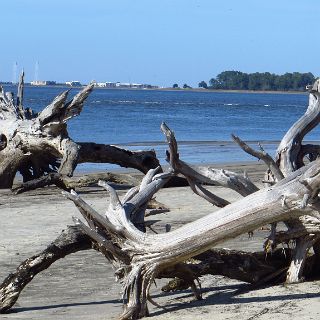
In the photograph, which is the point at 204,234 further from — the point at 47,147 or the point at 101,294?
the point at 47,147

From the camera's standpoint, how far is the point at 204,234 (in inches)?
254

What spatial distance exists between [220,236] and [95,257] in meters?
2.59

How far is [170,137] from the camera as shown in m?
6.60

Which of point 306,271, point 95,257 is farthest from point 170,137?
point 95,257

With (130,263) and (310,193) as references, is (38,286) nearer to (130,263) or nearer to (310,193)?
(130,263)

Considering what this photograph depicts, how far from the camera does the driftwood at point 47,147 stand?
13273 mm

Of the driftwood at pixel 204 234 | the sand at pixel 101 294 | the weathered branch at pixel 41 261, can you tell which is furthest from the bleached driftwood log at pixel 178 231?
the sand at pixel 101 294

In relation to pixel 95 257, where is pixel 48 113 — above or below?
above

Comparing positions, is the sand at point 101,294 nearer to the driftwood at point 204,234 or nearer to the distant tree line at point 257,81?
the driftwood at point 204,234

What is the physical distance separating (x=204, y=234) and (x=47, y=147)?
737 cm

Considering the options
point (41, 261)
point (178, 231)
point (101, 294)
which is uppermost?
point (178, 231)

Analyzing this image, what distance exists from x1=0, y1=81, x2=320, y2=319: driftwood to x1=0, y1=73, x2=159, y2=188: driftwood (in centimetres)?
589

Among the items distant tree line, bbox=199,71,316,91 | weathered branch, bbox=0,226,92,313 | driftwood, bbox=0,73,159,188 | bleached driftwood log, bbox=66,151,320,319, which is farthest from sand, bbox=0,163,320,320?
distant tree line, bbox=199,71,316,91

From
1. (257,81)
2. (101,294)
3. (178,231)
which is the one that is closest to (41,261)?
(101,294)
